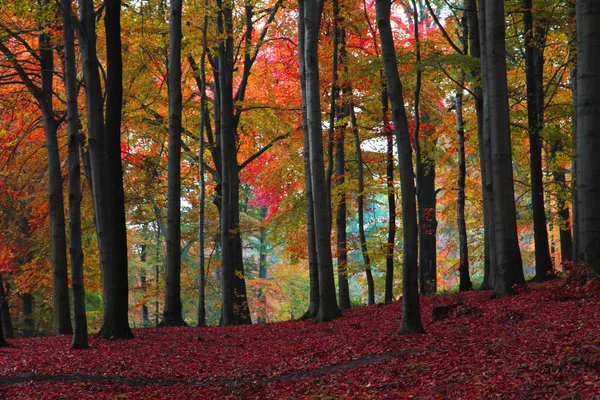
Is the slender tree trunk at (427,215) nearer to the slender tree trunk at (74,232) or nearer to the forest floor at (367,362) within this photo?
the forest floor at (367,362)

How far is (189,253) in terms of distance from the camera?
3419 cm

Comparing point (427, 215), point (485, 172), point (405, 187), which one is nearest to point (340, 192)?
point (427, 215)

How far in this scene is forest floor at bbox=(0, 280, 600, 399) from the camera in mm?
5324

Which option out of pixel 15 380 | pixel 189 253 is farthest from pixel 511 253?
pixel 189 253

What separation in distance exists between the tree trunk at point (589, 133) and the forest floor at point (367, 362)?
33.4 inches

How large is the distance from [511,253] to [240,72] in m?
15.0

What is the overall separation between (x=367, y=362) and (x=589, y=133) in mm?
4985

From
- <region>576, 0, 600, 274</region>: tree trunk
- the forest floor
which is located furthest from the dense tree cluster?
the forest floor

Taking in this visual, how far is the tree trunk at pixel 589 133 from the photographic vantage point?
8531 mm

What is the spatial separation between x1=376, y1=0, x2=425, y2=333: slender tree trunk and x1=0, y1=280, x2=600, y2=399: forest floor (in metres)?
0.44

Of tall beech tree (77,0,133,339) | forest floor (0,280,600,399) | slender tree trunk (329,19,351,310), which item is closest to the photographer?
forest floor (0,280,600,399)

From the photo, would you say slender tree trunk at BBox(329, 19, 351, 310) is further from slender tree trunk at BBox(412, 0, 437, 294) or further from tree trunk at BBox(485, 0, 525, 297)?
tree trunk at BBox(485, 0, 525, 297)

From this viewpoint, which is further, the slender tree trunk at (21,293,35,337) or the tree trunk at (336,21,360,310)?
the slender tree trunk at (21,293,35,337)

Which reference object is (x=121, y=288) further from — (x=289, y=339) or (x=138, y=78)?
(x=138, y=78)
